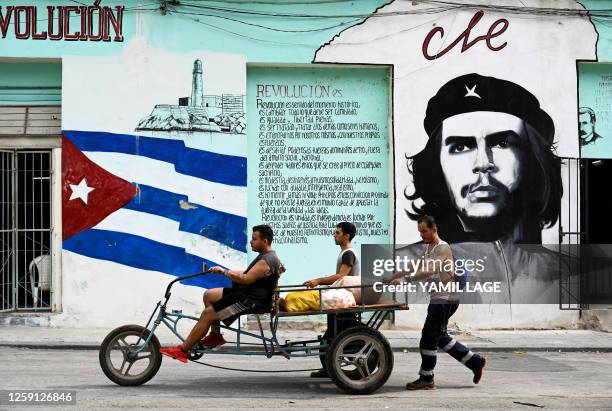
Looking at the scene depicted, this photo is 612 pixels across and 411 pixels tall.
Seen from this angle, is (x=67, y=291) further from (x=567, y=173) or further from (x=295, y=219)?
(x=567, y=173)

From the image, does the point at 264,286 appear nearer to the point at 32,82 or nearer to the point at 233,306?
the point at 233,306

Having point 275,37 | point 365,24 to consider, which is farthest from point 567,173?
point 275,37

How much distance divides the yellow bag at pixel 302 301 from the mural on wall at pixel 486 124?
6369 mm

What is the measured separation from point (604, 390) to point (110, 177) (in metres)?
8.77

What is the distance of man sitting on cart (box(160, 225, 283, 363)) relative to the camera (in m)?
9.37

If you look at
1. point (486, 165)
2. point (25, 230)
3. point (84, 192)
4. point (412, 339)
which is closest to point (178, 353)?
point (412, 339)

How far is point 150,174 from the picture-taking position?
15375 millimetres

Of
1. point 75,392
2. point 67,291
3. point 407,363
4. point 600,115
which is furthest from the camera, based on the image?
point 600,115

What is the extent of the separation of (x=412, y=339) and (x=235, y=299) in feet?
19.1

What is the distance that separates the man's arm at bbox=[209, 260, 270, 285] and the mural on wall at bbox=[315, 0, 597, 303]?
6620 millimetres

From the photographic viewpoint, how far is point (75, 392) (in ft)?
30.1

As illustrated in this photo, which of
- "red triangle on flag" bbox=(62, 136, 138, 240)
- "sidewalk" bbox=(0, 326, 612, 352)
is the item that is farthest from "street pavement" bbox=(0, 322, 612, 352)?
"red triangle on flag" bbox=(62, 136, 138, 240)

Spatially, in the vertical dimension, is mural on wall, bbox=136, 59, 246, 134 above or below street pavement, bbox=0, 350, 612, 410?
above

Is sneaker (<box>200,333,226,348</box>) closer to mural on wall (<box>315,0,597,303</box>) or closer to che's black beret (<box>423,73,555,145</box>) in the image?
mural on wall (<box>315,0,597,303</box>)
